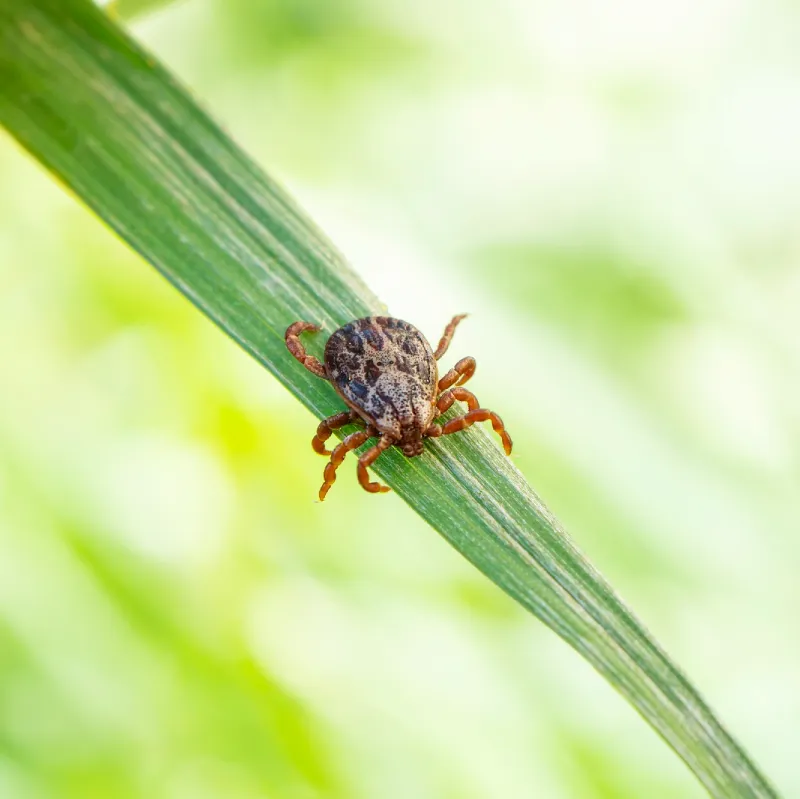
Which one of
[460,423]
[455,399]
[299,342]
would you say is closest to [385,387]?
[455,399]

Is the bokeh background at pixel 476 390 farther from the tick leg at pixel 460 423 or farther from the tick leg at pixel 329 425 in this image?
the tick leg at pixel 460 423

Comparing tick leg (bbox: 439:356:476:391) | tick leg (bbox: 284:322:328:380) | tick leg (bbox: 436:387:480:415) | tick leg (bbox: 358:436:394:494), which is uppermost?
tick leg (bbox: 439:356:476:391)

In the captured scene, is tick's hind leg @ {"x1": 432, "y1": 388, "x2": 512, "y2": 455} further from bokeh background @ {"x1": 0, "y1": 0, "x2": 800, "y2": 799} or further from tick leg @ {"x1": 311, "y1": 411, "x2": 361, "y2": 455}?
bokeh background @ {"x1": 0, "y1": 0, "x2": 800, "y2": 799}

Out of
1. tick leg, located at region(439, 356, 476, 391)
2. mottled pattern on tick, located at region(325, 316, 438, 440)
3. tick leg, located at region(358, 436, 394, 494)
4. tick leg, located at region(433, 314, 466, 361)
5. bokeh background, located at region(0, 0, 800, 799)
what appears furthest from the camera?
tick leg, located at region(433, 314, 466, 361)

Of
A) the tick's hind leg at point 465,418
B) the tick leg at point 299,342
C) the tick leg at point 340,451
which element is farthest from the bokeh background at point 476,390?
the tick leg at point 299,342

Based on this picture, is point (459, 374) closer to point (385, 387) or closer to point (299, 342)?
point (385, 387)

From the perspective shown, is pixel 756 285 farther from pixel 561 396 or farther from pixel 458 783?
pixel 458 783

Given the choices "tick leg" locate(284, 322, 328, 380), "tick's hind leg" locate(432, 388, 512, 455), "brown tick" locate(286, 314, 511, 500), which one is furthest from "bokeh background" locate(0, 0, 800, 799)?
"tick leg" locate(284, 322, 328, 380)
